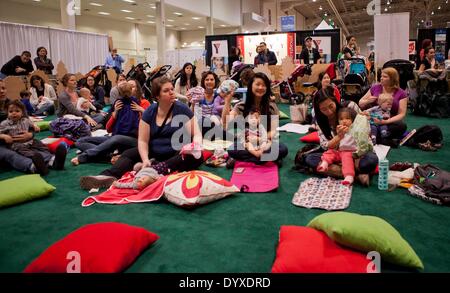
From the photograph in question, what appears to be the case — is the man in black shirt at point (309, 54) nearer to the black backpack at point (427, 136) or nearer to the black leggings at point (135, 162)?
the black backpack at point (427, 136)

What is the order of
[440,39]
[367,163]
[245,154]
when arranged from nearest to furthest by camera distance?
[367,163] < [245,154] < [440,39]

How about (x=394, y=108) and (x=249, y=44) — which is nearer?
(x=394, y=108)

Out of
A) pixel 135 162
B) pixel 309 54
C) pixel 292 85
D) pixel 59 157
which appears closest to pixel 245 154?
pixel 135 162

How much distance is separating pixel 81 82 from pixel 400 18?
7.99 metres

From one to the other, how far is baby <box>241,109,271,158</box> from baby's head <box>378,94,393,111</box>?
175 cm

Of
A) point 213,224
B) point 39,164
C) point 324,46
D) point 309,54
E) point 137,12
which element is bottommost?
point 213,224

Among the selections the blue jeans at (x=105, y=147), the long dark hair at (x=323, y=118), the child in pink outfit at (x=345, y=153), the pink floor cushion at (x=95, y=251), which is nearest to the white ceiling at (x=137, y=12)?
the blue jeans at (x=105, y=147)

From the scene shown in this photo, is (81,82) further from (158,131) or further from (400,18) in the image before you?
(400,18)

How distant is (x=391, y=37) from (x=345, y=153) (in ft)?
23.4

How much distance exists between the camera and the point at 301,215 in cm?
265

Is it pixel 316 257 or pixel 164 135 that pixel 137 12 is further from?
pixel 316 257

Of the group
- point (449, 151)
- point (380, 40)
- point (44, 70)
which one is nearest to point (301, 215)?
point (449, 151)

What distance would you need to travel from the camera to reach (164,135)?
11.7 ft

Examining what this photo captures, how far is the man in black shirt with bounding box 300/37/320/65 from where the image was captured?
34.2 ft
